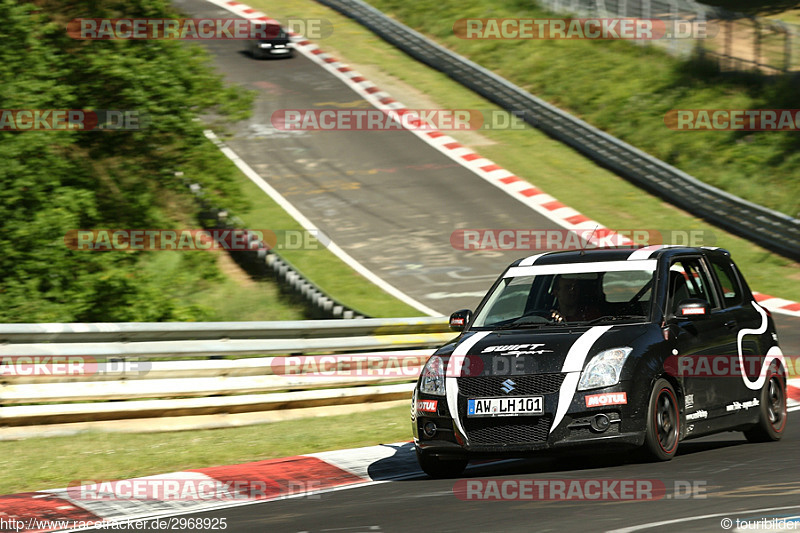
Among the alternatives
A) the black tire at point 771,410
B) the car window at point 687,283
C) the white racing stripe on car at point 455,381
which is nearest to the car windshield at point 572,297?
the car window at point 687,283

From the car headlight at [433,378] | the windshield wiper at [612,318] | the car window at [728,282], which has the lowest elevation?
the car headlight at [433,378]

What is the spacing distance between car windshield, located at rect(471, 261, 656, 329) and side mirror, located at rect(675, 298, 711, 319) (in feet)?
0.81

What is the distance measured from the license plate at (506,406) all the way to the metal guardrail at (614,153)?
15304 mm

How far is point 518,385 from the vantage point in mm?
7496

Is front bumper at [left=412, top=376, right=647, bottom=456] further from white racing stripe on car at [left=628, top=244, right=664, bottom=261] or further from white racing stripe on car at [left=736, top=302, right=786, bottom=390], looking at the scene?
white racing stripe on car at [left=736, top=302, right=786, bottom=390]

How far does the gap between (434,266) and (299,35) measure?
721 inches

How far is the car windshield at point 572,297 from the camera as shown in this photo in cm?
827

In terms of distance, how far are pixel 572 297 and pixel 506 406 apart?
1371 millimetres

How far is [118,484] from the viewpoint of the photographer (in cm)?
802

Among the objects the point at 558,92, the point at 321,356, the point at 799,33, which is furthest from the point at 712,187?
the point at 321,356

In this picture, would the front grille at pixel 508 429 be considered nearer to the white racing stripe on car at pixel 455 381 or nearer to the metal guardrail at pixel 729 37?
the white racing stripe on car at pixel 455 381

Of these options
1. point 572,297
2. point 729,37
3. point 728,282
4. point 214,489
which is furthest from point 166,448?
point 729,37

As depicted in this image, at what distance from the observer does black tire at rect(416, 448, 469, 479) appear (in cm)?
798

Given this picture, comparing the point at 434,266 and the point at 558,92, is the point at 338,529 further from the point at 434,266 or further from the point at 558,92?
the point at 558,92
